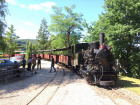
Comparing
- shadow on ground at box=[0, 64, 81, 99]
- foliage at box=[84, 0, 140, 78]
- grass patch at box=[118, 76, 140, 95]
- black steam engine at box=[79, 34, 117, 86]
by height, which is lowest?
grass patch at box=[118, 76, 140, 95]

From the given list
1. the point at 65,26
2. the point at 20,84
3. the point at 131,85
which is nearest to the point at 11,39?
the point at 65,26

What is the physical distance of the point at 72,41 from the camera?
3153cm

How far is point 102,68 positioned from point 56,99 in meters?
3.37

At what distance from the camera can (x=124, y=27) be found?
1080 cm

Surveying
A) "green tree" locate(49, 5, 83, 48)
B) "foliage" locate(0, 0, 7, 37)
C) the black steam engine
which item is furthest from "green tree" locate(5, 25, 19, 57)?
the black steam engine

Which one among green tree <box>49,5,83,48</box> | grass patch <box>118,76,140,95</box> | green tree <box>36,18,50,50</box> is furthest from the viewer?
green tree <box>36,18,50,50</box>

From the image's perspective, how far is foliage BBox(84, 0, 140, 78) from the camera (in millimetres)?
11125

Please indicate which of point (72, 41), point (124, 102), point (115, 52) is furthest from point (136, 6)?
point (72, 41)


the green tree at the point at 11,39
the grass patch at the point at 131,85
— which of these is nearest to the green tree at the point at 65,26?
the green tree at the point at 11,39

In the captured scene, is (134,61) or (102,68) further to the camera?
(134,61)

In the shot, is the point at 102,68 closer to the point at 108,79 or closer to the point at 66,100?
the point at 108,79

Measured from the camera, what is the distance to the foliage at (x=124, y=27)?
11.1 metres

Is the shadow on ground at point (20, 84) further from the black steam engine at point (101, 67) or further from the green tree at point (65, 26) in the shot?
the green tree at point (65, 26)

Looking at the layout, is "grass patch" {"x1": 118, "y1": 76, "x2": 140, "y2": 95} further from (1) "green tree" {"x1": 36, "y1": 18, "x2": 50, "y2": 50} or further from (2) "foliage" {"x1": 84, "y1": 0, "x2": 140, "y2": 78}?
(1) "green tree" {"x1": 36, "y1": 18, "x2": 50, "y2": 50}
